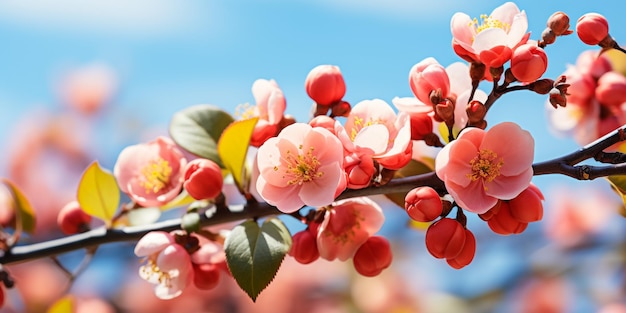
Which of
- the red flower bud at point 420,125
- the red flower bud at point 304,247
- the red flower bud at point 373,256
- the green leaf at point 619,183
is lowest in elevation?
the red flower bud at point 373,256

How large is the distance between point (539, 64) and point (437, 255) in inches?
8.9

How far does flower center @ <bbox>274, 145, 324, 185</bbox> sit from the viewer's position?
2.47ft

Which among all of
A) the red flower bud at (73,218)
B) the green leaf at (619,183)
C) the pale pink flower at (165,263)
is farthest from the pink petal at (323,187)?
the red flower bud at (73,218)

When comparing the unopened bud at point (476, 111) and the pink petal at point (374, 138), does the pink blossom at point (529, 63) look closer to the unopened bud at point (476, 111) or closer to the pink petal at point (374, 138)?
the unopened bud at point (476, 111)

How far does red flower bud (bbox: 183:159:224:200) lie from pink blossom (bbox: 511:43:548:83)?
0.36 meters

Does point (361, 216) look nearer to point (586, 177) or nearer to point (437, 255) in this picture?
point (437, 255)

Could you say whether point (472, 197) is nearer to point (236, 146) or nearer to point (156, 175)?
point (236, 146)

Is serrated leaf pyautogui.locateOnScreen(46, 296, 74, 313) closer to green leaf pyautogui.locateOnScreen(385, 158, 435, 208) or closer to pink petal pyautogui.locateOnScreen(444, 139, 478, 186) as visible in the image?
green leaf pyautogui.locateOnScreen(385, 158, 435, 208)

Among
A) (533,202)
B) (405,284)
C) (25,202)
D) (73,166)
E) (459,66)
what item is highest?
(459,66)

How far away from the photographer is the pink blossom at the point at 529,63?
0.73 meters

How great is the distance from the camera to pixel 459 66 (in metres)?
0.86

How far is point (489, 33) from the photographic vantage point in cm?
76

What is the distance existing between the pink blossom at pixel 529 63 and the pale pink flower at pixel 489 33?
27 mm

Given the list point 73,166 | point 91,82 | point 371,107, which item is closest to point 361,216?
point 371,107
